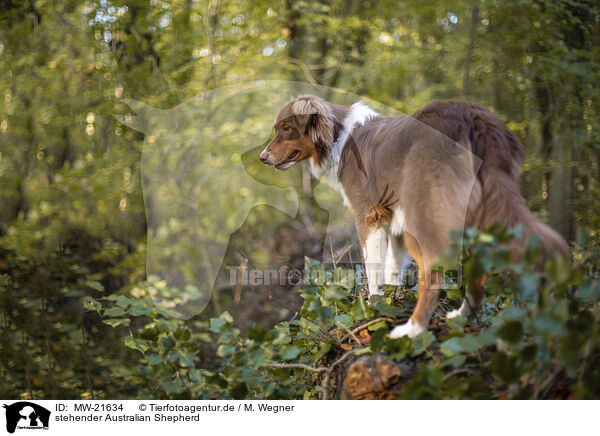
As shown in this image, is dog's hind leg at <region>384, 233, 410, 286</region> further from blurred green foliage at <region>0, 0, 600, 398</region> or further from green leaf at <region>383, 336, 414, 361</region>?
blurred green foliage at <region>0, 0, 600, 398</region>

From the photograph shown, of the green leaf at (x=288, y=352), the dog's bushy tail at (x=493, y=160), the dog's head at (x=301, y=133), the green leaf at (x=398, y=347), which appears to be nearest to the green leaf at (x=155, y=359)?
the green leaf at (x=288, y=352)

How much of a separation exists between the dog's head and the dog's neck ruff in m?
0.04

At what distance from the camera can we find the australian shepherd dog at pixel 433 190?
1905 mm

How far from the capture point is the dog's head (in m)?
2.86

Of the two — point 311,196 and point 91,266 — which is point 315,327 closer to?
point 311,196

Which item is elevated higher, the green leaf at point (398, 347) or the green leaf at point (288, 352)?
the green leaf at point (398, 347)

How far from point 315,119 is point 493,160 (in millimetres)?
1218

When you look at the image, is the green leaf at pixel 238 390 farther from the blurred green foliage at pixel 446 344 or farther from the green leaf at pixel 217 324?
the green leaf at pixel 217 324

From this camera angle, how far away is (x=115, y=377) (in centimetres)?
437

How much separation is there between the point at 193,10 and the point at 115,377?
4610 mm

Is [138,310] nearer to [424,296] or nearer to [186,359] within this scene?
[186,359]

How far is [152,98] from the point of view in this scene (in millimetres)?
6062

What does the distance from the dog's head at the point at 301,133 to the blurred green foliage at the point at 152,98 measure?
993 millimetres
